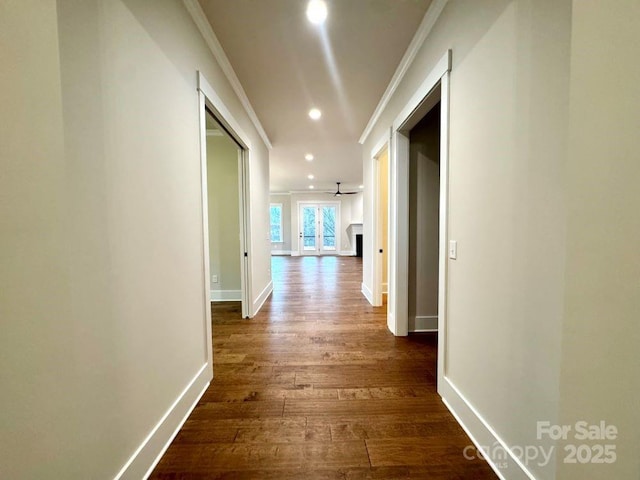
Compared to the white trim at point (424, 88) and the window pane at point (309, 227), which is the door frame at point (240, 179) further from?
the window pane at point (309, 227)

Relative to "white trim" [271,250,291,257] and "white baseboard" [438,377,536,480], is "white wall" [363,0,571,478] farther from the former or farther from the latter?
"white trim" [271,250,291,257]

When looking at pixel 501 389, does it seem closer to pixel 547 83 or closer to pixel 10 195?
pixel 547 83

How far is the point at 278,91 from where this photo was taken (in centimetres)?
276

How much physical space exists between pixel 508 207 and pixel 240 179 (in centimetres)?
284

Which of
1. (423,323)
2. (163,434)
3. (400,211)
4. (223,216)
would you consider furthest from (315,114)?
(163,434)

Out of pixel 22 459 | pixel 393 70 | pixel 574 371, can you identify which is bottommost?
pixel 22 459

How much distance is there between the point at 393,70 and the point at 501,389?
2.62 m

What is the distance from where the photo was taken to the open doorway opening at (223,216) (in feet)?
13.1

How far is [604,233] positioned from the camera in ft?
1.96

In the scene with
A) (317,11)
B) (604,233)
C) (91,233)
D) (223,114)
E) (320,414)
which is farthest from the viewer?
(223,114)

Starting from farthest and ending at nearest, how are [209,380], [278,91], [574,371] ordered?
[278,91] → [209,380] → [574,371]

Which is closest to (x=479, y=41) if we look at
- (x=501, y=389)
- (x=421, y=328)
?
(x=501, y=389)

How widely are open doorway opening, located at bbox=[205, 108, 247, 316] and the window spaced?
6.62 meters

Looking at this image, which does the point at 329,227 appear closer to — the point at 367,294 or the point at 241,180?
the point at 367,294
